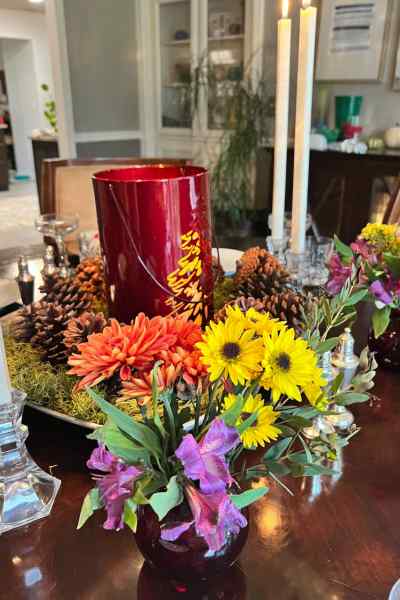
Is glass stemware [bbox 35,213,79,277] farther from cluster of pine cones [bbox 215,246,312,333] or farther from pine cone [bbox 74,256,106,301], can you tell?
cluster of pine cones [bbox 215,246,312,333]

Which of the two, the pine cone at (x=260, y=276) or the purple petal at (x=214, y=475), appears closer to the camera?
the purple petal at (x=214, y=475)

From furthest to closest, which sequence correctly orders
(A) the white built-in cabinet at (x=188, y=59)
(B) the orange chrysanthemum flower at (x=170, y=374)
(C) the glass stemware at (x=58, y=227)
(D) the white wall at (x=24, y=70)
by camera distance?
1. (D) the white wall at (x=24, y=70)
2. (A) the white built-in cabinet at (x=188, y=59)
3. (C) the glass stemware at (x=58, y=227)
4. (B) the orange chrysanthemum flower at (x=170, y=374)

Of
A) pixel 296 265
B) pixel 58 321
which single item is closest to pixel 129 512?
pixel 58 321

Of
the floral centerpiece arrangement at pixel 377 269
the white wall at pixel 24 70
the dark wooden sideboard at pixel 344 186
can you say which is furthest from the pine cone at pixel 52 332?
the white wall at pixel 24 70

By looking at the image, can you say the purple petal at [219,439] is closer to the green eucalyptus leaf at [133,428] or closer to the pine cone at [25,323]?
the green eucalyptus leaf at [133,428]

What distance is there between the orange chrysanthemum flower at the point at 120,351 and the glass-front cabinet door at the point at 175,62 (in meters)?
2.97

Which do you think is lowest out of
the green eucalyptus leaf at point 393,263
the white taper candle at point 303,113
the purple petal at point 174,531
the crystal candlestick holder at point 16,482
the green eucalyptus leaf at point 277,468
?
the crystal candlestick holder at point 16,482

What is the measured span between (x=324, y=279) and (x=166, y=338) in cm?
47

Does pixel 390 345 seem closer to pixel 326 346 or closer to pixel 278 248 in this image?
pixel 278 248

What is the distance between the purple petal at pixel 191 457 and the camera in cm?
32

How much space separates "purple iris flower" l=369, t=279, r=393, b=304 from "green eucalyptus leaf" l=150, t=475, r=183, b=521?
0.41m

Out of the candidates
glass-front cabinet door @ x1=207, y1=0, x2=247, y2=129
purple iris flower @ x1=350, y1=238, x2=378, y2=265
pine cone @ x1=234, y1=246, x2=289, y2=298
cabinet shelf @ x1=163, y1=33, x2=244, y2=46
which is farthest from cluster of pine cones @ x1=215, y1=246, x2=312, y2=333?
cabinet shelf @ x1=163, y1=33, x2=244, y2=46

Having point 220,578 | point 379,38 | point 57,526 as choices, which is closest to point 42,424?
point 57,526

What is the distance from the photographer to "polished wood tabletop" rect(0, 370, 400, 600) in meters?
0.41
